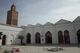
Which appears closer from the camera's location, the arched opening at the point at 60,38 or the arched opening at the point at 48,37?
the arched opening at the point at 60,38

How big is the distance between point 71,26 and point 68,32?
73.2 inches

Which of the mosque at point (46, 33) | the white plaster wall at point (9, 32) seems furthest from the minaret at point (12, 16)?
the white plaster wall at point (9, 32)

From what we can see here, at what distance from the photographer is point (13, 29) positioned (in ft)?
104

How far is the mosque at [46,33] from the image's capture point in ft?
Answer: 88.2

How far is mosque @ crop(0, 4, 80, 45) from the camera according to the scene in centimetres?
2688

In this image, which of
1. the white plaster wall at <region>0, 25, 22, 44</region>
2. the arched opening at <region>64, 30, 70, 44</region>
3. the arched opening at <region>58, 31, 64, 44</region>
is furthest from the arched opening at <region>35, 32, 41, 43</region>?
the arched opening at <region>64, 30, 70, 44</region>

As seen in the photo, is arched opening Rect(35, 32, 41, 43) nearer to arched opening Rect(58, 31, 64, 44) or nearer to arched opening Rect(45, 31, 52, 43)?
arched opening Rect(45, 31, 52, 43)

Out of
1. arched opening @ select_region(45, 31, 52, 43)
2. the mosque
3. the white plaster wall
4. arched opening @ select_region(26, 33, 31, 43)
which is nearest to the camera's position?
the mosque

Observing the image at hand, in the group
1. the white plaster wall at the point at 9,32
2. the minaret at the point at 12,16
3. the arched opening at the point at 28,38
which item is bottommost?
the arched opening at the point at 28,38

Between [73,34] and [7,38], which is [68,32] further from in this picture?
[7,38]

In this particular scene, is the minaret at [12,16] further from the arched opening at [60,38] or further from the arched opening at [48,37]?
the arched opening at [60,38]

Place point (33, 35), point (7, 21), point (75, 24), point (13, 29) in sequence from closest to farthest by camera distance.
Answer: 1. point (75, 24)
2. point (13, 29)
3. point (33, 35)
4. point (7, 21)

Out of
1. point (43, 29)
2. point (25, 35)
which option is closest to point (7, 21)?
point (25, 35)

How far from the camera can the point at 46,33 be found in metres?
31.7
